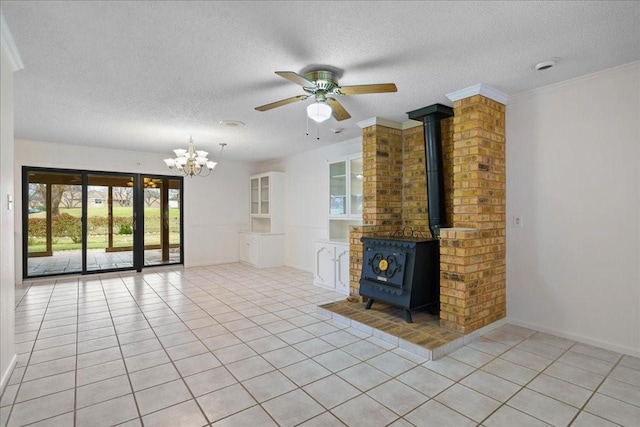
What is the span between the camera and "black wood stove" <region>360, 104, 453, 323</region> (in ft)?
11.0

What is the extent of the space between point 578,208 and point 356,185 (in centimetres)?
280

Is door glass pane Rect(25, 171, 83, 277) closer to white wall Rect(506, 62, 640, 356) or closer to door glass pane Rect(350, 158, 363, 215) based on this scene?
door glass pane Rect(350, 158, 363, 215)

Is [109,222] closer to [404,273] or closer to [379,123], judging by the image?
[379,123]

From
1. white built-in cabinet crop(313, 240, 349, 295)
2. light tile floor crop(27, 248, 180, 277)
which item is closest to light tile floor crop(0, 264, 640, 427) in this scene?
white built-in cabinet crop(313, 240, 349, 295)

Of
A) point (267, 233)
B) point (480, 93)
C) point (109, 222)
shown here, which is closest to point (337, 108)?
point (480, 93)

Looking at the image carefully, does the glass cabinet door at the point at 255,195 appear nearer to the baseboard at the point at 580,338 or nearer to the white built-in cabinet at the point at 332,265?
the white built-in cabinet at the point at 332,265

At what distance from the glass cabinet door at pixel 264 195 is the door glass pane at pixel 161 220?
1.79 metres

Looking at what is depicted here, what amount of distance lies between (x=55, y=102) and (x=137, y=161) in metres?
3.02

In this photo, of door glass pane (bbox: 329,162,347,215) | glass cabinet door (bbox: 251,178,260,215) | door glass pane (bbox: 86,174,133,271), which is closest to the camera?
door glass pane (bbox: 329,162,347,215)

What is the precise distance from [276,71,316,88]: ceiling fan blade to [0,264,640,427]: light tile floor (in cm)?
221

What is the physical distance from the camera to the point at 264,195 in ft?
24.6

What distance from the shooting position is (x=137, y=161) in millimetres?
6496

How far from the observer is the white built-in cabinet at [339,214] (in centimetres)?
488

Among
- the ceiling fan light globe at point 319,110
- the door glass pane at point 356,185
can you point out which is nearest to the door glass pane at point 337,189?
the door glass pane at point 356,185
